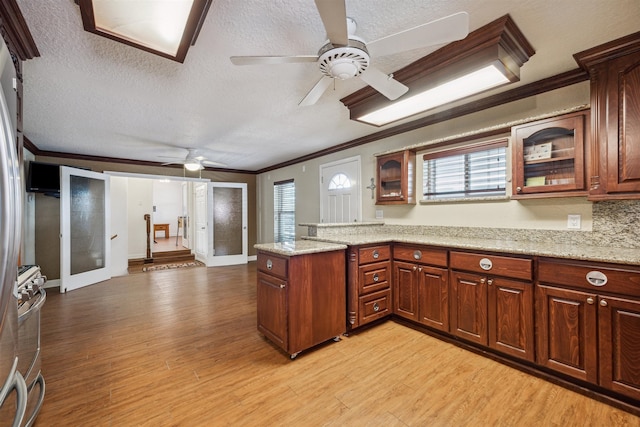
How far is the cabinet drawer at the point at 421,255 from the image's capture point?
97.7 inches

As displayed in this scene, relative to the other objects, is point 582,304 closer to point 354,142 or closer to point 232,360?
point 232,360

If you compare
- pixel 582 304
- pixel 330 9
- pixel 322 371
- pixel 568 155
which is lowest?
pixel 322 371

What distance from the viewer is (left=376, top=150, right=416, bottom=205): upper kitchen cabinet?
11.0 feet

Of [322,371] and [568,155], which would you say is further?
[568,155]

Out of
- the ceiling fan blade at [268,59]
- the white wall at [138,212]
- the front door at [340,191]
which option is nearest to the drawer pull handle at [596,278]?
the ceiling fan blade at [268,59]

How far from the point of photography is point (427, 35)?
1.40 meters

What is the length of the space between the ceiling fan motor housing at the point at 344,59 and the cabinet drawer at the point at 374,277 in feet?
5.75

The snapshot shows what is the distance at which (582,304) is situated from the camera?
178 centimetres

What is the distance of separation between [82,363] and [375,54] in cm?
318

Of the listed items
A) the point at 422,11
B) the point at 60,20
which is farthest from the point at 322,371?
the point at 60,20

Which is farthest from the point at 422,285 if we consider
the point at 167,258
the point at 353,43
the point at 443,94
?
the point at 167,258

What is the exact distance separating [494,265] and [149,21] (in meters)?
2.87

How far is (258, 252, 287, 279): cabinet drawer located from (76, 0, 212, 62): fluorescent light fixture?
5.39ft

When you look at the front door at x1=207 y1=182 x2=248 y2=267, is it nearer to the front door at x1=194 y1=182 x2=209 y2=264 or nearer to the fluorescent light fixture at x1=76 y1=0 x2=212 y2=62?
the front door at x1=194 y1=182 x2=209 y2=264
